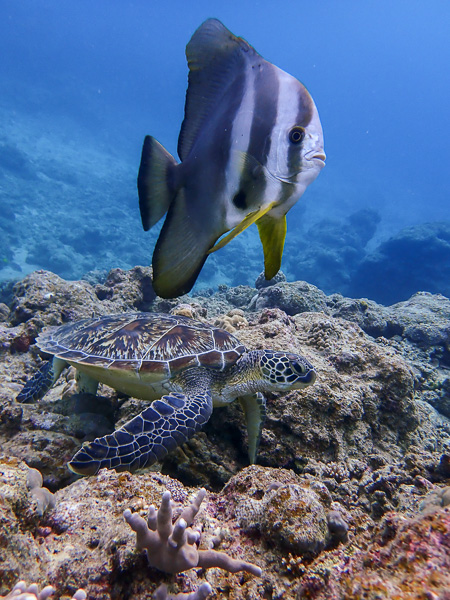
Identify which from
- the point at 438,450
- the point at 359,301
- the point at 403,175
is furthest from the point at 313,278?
the point at 403,175

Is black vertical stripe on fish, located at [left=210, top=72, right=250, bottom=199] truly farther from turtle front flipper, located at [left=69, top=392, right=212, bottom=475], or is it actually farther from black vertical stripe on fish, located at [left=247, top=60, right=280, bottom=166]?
turtle front flipper, located at [left=69, top=392, right=212, bottom=475]

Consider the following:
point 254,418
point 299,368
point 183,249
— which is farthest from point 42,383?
point 183,249

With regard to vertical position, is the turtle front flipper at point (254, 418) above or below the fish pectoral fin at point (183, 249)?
below

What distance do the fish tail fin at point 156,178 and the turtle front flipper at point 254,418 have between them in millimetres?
2138

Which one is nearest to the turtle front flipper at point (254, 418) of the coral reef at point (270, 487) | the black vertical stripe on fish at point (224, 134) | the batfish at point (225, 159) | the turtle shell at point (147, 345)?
the coral reef at point (270, 487)

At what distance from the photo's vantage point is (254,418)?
2.68m

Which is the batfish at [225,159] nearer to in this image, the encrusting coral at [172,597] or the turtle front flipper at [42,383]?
the encrusting coral at [172,597]

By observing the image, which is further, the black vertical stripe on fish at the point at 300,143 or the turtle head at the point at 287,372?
the turtle head at the point at 287,372

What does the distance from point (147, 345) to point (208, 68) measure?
2447 millimetres

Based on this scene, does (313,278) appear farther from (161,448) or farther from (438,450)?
(161,448)

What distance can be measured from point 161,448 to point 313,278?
2567cm

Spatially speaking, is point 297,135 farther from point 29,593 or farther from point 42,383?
point 42,383

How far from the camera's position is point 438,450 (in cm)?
320

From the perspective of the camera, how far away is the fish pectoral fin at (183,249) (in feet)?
3.21
